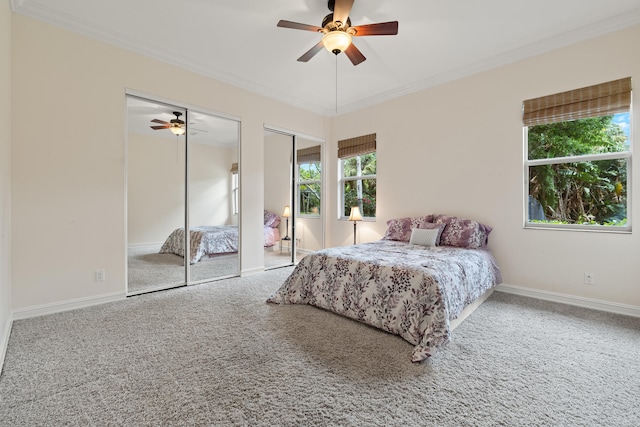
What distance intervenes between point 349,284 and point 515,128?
2.76 m

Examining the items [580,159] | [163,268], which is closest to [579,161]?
[580,159]

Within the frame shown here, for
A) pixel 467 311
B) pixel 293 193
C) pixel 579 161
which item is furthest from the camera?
pixel 293 193

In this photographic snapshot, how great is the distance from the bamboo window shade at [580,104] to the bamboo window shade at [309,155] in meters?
3.22

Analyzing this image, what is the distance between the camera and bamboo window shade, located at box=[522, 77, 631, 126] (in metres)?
2.78

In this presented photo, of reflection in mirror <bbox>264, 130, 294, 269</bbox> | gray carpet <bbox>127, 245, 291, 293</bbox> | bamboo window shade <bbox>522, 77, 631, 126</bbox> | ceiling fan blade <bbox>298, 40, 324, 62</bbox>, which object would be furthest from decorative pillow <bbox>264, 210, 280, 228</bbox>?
bamboo window shade <bbox>522, 77, 631, 126</bbox>

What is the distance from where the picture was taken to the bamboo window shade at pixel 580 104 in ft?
9.11

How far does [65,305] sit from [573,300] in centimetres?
524

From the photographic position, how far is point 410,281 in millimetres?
2305

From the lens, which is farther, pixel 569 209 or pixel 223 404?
pixel 569 209

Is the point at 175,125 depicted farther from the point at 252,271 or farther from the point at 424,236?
the point at 424,236

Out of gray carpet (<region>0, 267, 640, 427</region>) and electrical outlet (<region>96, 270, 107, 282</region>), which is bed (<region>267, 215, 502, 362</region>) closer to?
gray carpet (<region>0, 267, 640, 427</region>)

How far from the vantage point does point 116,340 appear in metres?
2.22

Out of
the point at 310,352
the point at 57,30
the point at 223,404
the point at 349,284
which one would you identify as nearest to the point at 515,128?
the point at 349,284

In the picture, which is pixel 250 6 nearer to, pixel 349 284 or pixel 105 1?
pixel 105 1
